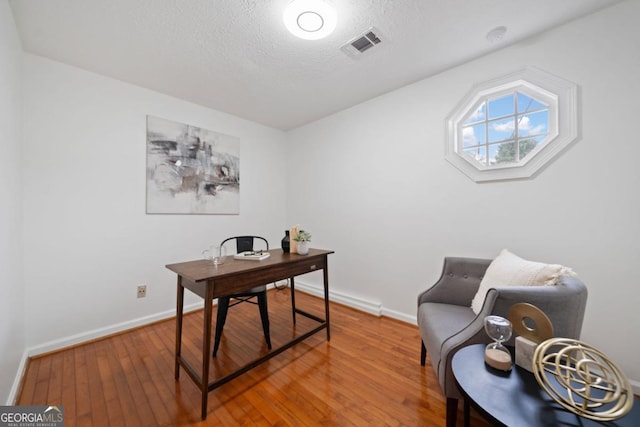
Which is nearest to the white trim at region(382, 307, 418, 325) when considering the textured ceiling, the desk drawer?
the desk drawer

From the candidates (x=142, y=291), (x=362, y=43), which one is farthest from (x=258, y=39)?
(x=142, y=291)

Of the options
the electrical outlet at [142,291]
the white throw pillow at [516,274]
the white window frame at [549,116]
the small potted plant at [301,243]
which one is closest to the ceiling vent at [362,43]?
the white window frame at [549,116]

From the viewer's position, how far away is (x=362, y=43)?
184 cm

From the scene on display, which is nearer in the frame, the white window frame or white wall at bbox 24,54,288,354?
the white window frame

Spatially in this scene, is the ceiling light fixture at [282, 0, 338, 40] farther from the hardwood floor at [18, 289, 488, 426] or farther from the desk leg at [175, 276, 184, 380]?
the hardwood floor at [18, 289, 488, 426]

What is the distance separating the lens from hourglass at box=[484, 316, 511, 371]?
97 cm

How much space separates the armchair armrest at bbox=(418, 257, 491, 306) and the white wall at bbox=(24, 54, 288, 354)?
2.62 meters

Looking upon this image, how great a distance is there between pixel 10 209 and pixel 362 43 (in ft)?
8.80

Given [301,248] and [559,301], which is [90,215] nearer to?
[301,248]

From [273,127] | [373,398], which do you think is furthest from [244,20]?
[373,398]

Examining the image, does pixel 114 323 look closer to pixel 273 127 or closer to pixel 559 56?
pixel 273 127

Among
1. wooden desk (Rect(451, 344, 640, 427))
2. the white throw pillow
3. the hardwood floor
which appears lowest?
the hardwood floor

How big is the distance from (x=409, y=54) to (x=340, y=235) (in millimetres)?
2053

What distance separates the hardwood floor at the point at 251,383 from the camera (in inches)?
52.6
